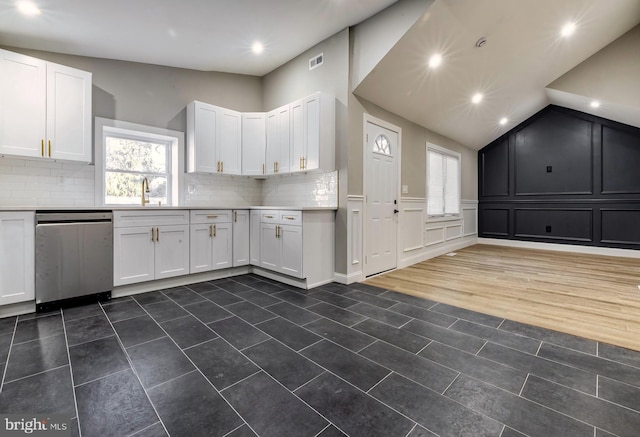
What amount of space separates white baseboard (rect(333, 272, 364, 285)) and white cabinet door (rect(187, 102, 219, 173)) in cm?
227

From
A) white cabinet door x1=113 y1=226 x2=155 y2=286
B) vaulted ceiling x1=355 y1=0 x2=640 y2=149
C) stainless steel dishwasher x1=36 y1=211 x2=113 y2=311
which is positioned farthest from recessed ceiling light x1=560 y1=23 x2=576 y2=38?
stainless steel dishwasher x1=36 y1=211 x2=113 y2=311

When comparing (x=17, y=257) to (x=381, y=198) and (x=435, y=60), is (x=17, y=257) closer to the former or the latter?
(x=381, y=198)

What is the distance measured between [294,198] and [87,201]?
2.54 meters

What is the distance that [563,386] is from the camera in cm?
162

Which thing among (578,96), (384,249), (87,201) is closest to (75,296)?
(87,201)

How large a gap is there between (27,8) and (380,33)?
11.0ft

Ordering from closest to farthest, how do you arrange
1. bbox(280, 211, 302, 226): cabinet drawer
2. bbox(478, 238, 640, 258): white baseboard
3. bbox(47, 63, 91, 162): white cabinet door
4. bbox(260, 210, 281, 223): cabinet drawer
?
bbox(47, 63, 91, 162): white cabinet door < bbox(280, 211, 302, 226): cabinet drawer < bbox(260, 210, 281, 223): cabinet drawer < bbox(478, 238, 640, 258): white baseboard

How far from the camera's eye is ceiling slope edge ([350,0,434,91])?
3.08m

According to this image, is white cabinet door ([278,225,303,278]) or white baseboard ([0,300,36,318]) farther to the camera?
white cabinet door ([278,225,303,278])

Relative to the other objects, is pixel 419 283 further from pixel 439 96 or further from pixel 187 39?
pixel 187 39

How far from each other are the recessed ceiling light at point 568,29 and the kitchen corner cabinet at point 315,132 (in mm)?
3481

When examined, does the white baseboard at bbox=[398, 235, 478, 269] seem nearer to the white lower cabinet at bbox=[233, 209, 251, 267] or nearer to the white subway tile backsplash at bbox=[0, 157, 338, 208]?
the white subway tile backsplash at bbox=[0, 157, 338, 208]

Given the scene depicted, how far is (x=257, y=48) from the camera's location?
382cm

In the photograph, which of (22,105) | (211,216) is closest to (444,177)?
(211,216)
